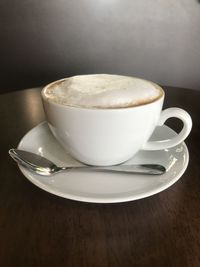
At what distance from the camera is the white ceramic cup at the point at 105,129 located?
1.28 ft

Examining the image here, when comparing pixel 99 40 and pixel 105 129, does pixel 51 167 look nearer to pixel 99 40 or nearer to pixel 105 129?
pixel 105 129

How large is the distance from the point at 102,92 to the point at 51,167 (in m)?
0.13

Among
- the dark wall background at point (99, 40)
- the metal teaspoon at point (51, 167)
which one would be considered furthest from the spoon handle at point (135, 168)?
the dark wall background at point (99, 40)

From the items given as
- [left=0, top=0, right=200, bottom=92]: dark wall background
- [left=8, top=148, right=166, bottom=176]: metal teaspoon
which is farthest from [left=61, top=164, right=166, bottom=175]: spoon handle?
[left=0, top=0, right=200, bottom=92]: dark wall background

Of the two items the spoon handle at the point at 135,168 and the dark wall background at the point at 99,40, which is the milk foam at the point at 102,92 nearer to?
the spoon handle at the point at 135,168

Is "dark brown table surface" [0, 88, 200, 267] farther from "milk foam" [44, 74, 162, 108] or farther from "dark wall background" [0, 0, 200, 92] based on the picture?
"dark wall background" [0, 0, 200, 92]

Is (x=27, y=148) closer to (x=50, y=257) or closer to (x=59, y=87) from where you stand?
(x=59, y=87)

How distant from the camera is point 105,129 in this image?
398 mm

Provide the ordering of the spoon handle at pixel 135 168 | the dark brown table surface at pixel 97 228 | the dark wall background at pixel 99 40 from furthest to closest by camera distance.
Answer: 1. the dark wall background at pixel 99 40
2. the spoon handle at pixel 135 168
3. the dark brown table surface at pixel 97 228

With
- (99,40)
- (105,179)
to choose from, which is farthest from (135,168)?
(99,40)

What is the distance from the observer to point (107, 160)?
443 millimetres

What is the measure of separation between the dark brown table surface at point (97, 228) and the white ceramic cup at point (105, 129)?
78 millimetres

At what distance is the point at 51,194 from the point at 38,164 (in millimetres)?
52

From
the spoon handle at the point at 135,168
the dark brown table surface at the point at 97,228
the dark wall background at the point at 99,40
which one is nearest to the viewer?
the dark brown table surface at the point at 97,228
